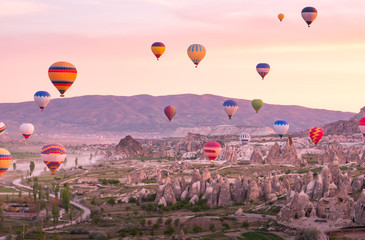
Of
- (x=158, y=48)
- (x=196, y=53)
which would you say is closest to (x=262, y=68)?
(x=196, y=53)

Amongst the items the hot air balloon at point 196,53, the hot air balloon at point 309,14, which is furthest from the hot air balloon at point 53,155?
the hot air balloon at point 309,14

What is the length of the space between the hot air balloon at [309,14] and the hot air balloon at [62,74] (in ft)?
173

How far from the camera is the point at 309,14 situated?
492ft

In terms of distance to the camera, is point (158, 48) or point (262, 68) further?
point (158, 48)

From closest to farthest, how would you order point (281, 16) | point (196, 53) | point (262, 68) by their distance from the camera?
1. point (196, 53)
2. point (262, 68)
3. point (281, 16)

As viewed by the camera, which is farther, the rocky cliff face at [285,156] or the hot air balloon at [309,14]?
the rocky cliff face at [285,156]

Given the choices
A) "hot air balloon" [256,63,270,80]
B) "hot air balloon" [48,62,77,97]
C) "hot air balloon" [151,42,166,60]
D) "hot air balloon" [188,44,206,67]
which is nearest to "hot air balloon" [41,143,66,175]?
"hot air balloon" [48,62,77,97]

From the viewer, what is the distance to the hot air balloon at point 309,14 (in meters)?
150

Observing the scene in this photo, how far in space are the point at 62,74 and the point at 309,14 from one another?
56100mm

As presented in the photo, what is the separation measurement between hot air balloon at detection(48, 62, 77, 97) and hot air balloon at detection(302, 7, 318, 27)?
173 ft

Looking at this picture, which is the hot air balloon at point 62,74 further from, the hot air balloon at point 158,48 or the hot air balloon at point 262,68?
the hot air balloon at point 262,68

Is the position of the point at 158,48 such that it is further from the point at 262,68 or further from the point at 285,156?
the point at 285,156

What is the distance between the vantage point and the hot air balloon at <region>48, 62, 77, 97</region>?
12788 cm

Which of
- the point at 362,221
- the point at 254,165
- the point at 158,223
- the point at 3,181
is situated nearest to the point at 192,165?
the point at 254,165
